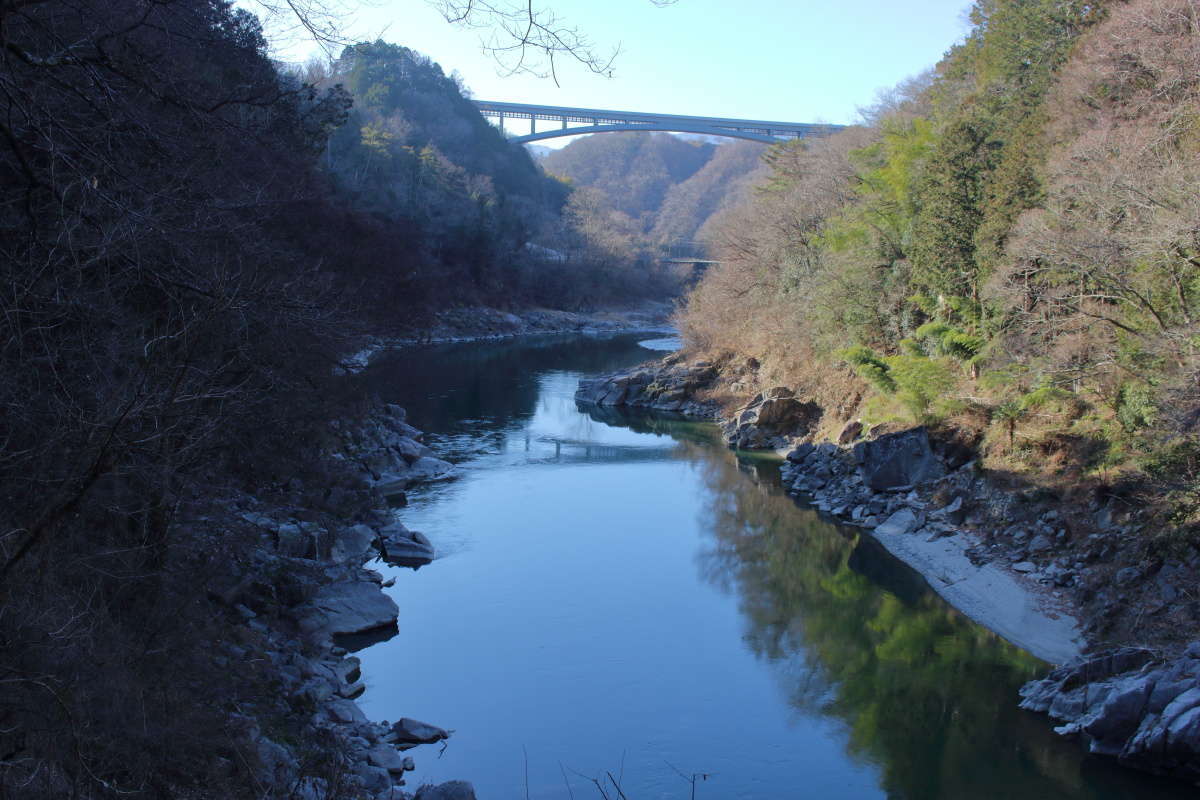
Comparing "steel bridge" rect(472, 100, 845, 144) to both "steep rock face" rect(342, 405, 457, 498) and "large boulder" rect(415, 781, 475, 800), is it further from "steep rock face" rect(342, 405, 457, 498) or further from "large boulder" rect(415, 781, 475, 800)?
"large boulder" rect(415, 781, 475, 800)

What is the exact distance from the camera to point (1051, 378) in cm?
1345

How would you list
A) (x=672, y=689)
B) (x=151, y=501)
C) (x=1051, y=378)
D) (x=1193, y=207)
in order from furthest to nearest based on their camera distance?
(x=1051, y=378)
(x=1193, y=207)
(x=672, y=689)
(x=151, y=501)

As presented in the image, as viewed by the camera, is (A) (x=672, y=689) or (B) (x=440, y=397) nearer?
(A) (x=672, y=689)

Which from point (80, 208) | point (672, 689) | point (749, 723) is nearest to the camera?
point (80, 208)

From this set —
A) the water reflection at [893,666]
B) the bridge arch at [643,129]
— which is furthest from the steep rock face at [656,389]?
the bridge arch at [643,129]

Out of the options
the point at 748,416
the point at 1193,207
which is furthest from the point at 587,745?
the point at 748,416

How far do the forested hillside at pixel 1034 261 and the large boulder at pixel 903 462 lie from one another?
81 centimetres

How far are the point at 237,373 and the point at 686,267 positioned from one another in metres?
60.6

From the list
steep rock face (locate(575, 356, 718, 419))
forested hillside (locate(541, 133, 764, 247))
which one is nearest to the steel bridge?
forested hillside (locate(541, 133, 764, 247))

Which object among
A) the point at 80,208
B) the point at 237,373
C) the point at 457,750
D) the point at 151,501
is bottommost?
the point at 457,750

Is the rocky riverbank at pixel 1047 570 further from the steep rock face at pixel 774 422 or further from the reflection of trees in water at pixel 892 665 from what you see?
the steep rock face at pixel 774 422

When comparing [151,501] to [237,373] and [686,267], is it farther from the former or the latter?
[686,267]

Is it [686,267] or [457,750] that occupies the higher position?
[686,267]

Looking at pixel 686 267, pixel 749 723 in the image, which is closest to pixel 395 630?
pixel 749 723
